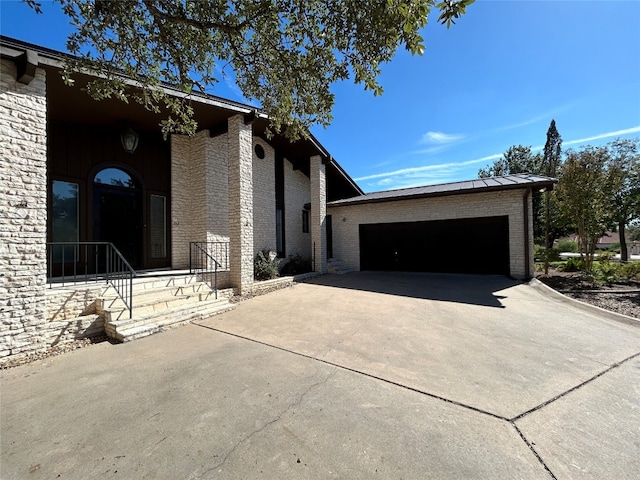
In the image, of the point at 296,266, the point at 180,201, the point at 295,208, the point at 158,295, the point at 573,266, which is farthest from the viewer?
the point at 295,208

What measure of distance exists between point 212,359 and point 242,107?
669cm

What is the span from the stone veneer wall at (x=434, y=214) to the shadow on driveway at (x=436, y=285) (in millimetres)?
1534

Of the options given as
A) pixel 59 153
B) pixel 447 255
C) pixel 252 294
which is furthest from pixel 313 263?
pixel 59 153

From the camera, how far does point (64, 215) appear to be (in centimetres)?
636

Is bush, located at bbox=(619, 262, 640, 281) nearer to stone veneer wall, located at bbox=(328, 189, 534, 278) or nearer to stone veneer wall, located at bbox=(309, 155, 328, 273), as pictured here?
stone veneer wall, located at bbox=(328, 189, 534, 278)

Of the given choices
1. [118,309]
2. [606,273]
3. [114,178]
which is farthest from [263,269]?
[606,273]

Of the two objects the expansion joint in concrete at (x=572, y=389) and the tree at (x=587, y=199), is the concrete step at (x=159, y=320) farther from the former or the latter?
the tree at (x=587, y=199)

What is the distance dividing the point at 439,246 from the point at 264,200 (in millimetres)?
7360

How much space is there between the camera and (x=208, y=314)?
Result: 230 inches

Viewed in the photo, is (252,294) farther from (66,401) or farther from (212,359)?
(66,401)

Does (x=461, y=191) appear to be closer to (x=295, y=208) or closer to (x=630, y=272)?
(x=630, y=272)

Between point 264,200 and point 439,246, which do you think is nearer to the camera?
point 264,200

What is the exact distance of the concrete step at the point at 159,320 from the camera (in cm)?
456

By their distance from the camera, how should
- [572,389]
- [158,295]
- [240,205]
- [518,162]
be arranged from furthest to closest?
1. [518,162]
2. [240,205]
3. [158,295]
4. [572,389]
